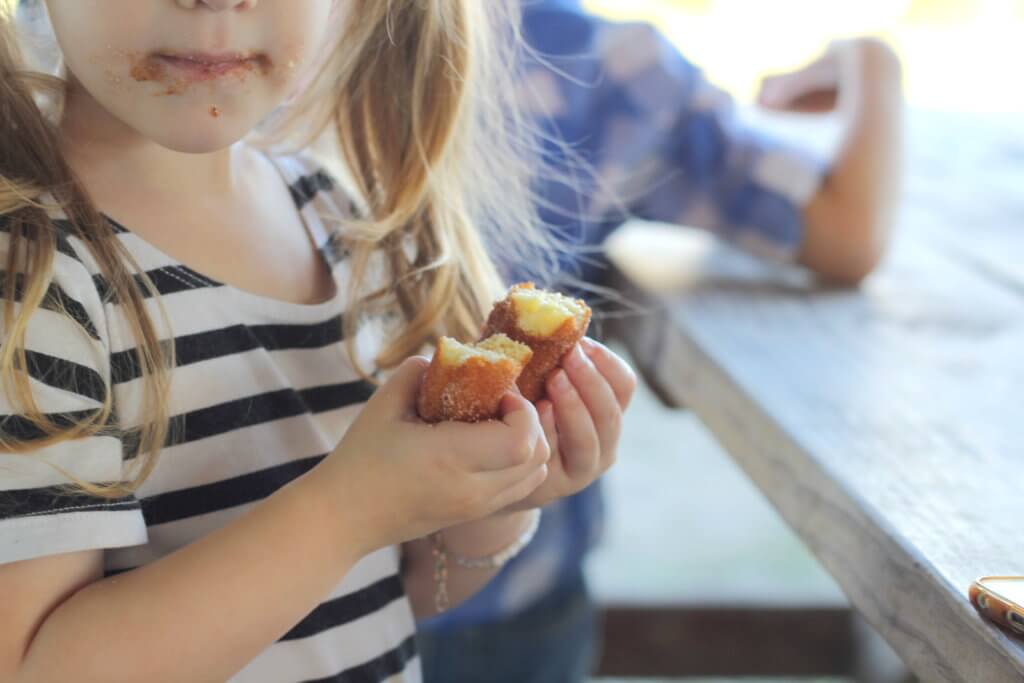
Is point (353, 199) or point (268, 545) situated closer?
point (268, 545)

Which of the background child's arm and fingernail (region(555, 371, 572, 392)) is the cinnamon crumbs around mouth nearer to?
fingernail (region(555, 371, 572, 392))

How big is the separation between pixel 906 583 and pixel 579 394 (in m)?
0.21

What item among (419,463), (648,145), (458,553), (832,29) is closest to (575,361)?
(419,463)

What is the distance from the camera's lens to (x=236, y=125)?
671mm

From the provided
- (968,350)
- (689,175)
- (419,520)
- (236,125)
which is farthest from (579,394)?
(689,175)

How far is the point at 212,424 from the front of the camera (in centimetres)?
71

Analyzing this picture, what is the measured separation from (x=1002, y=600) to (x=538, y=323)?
0.27 metres

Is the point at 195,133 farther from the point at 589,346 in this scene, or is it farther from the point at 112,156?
the point at 589,346

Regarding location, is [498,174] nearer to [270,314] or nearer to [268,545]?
[270,314]

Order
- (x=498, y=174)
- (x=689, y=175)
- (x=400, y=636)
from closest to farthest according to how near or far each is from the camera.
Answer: (x=400, y=636)
(x=498, y=174)
(x=689, y=175)

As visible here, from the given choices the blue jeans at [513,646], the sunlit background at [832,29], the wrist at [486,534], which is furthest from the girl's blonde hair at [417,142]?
the sunlit background at [832,29]

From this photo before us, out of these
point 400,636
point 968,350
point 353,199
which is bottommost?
point 400,636

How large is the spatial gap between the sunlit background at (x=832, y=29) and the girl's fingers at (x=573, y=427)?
2.13m

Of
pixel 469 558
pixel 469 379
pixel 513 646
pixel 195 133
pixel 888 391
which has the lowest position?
pixel 513 646
